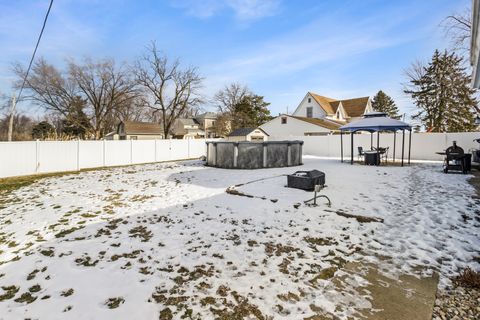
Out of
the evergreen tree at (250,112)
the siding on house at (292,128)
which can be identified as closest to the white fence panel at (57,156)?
the siding on house at (292,128)

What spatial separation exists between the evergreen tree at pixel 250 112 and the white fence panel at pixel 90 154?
89.5 feet

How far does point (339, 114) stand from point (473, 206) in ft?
90.3

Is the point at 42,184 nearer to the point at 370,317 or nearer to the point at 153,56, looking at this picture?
the point at 370,317

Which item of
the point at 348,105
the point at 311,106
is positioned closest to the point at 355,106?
the point at 348,105

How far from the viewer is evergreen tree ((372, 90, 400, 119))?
1998 inches

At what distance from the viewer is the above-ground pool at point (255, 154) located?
12.6m

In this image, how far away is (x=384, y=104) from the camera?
50.8m

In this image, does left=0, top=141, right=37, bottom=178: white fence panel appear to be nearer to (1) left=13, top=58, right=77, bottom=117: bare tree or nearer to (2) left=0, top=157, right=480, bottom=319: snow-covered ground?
(2) left=0, top=157, right=480, bottom=319: snow-covered ground

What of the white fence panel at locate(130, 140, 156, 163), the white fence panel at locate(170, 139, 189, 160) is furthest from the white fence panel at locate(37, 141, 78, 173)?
the white fence panel at locate(170, 139, 189, 160)

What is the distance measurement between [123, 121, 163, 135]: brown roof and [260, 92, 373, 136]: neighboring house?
18.6 m

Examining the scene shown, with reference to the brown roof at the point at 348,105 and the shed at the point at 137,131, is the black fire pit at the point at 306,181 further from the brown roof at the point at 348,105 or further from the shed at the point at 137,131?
the shed at the point at 137,131

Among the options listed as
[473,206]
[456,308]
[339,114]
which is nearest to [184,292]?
[456,308]

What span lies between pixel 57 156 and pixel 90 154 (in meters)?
1.68

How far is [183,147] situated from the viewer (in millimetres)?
20109
